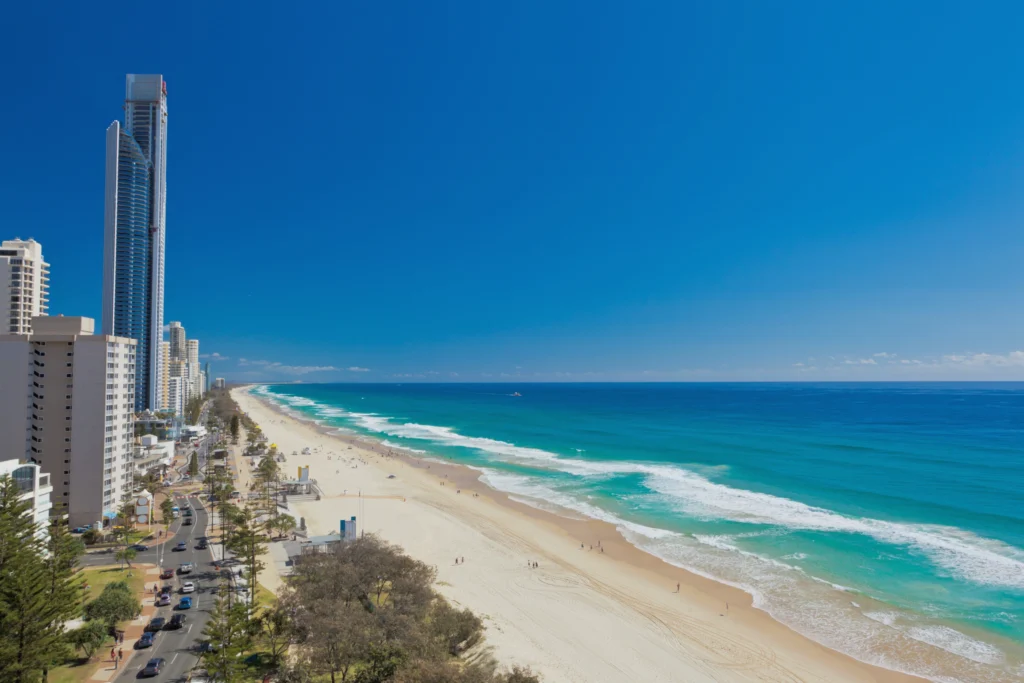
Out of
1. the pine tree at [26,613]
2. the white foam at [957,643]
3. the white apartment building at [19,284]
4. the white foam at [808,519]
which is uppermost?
the white apartment building at [19,284]

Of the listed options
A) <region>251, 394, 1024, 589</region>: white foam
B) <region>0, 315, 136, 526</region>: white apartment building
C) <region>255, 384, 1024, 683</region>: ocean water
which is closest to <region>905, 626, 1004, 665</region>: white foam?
<region>255, 384, 1024, 683</region>: ocean water

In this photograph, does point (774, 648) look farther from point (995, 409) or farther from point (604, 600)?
point (995, 409)

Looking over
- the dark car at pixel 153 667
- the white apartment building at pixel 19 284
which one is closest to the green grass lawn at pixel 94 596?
the dark car at pixel 153 667

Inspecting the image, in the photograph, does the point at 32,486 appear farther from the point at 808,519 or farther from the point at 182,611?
the point at 808,519

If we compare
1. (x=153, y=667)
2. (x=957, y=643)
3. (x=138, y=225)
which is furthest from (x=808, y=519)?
(x=138, y=225)

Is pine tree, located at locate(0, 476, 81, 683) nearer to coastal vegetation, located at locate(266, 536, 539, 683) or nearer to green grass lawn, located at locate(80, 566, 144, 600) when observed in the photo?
coastal vegetation, located at locate(266, 536, 539, 683)

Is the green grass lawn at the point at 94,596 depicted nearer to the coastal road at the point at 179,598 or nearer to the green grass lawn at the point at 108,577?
the green grass lawn at the point at 108,577

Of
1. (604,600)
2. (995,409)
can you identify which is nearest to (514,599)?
(604,600)
